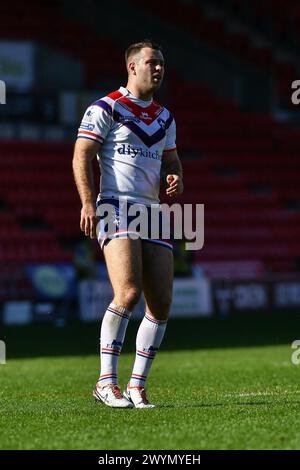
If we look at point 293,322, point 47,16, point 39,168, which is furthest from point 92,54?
point 293,322

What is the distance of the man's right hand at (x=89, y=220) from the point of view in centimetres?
718

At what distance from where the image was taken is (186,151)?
2847cm

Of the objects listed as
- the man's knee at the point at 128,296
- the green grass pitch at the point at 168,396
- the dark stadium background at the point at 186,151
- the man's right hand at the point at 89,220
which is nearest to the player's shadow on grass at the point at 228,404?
the green grass pitch at the point at 168,396

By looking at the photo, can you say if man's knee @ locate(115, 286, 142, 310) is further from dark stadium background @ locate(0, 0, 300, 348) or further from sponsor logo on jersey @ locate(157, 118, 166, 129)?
dark stadium background @ locate(0, 0, 300, 348)

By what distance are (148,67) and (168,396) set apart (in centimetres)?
241

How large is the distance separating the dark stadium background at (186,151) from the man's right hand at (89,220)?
8.39 metres

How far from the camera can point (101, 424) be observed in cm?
645

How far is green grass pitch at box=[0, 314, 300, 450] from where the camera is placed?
5883 millimetres

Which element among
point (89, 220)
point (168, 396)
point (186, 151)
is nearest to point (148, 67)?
point (89, 220)

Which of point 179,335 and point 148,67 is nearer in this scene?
point 148,67

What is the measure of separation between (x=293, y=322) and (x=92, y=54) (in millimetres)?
12122

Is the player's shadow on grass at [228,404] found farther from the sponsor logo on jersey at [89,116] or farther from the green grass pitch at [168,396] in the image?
the sponsor logo on jersey at [89,116]

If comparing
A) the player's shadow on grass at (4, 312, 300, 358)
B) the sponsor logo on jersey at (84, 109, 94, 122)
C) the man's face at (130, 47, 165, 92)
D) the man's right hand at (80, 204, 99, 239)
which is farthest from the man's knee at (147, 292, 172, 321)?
the player's shadow on grass at (4, 312, 300, 358)

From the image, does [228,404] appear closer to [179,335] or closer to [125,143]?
[125,143]
